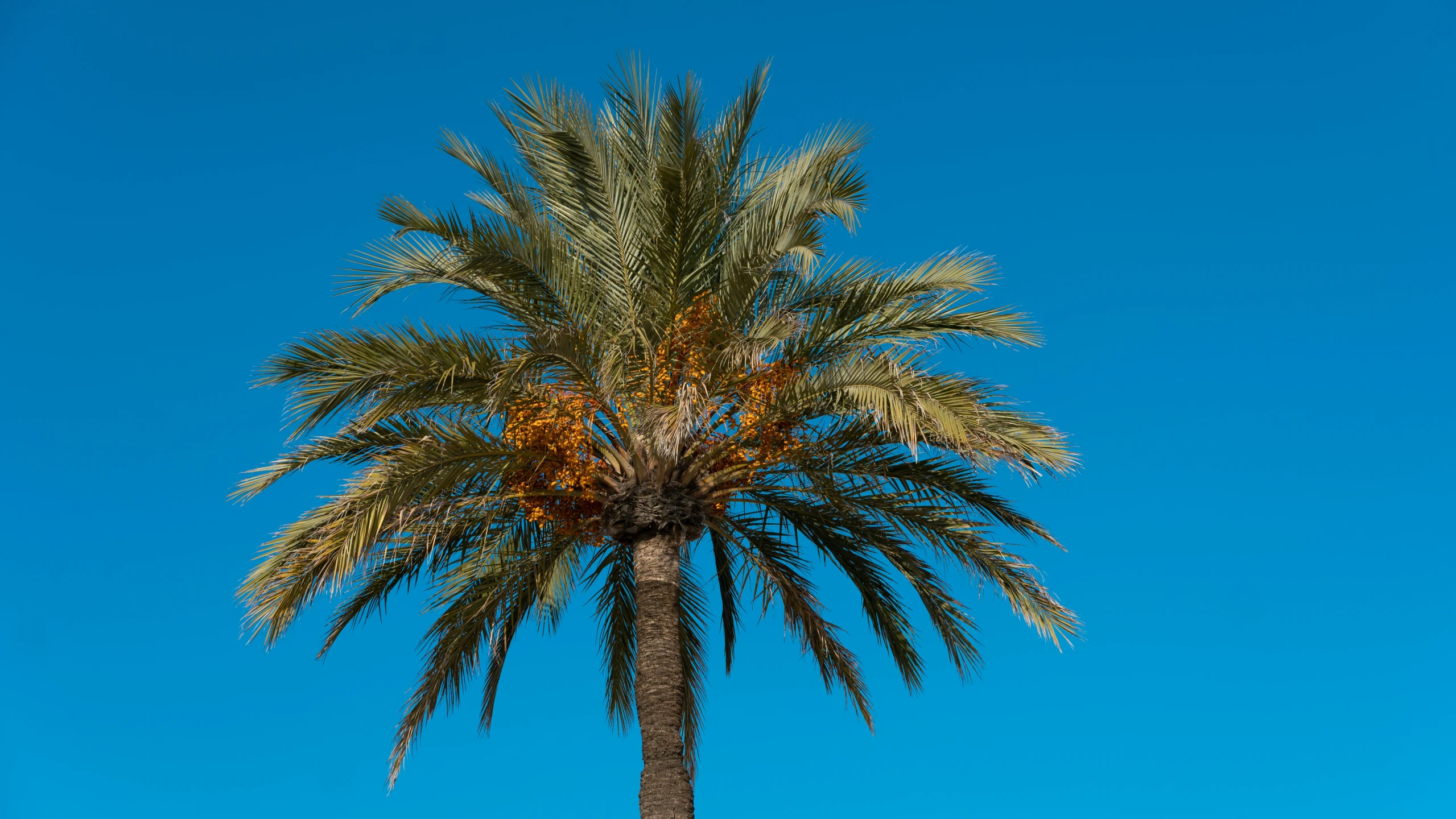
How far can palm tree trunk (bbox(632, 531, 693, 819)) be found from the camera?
1095 cm

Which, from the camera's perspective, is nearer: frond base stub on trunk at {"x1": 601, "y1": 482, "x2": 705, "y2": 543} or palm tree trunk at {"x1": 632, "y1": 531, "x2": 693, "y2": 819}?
palm tree trunk at {"x1": 632, "y1": 531, "x2": 693, "y2": 819}

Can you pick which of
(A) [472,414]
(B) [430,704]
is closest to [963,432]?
(A) [472,414]

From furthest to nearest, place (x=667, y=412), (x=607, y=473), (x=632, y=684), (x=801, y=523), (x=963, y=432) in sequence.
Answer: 1. (x=632, y=684)
2. (x=801, y=523)
3. (x=607, y=473)
4. (x=667, y=412)
5. (x=963, y=432)

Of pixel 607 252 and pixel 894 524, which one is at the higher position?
pixel 607 252

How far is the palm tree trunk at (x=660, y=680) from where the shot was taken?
1095cm

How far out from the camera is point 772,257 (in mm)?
11469

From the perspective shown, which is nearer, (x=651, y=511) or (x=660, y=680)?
(x=660, y=680)

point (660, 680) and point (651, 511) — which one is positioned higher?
point (651, 511)

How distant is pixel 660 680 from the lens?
37.4ft

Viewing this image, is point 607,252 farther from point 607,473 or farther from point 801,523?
point 801,523

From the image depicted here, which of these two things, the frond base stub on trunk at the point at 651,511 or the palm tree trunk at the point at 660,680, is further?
the frond base stub on trunk at the point at 651,511

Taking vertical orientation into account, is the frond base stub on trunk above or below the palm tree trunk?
above

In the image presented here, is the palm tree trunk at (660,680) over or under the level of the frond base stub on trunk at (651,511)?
under

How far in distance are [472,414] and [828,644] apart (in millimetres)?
4491
